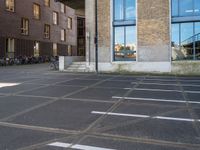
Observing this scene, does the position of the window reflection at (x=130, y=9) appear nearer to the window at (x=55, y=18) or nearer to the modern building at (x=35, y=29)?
the modern building at (x=35, y=29)

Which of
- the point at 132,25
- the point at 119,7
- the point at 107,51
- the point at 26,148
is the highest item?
the point at 119,7

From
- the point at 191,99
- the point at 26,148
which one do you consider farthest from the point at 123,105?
the point at 26,148

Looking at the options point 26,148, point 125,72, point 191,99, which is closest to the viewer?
point 26,148

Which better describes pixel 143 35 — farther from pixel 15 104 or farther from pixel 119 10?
pixel 15 104

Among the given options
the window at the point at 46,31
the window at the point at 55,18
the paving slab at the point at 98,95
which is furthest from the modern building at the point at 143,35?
the window at the point at 55,18

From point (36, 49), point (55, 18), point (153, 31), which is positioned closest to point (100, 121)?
point (153, 31)

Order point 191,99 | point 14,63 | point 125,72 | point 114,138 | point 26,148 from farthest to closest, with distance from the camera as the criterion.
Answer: point 14,63
point 125,72
point 191,99
point 114,138
point 26,148

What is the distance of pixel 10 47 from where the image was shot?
115 ft

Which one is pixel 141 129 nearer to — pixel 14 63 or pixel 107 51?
pixel 107 51

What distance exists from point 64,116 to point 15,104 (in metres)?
2.32

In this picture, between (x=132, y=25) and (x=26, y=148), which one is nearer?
(x=26, y=148)

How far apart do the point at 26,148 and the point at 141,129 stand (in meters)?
2.40

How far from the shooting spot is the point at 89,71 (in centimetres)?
2258

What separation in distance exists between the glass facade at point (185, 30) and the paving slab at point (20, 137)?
16.6 m
